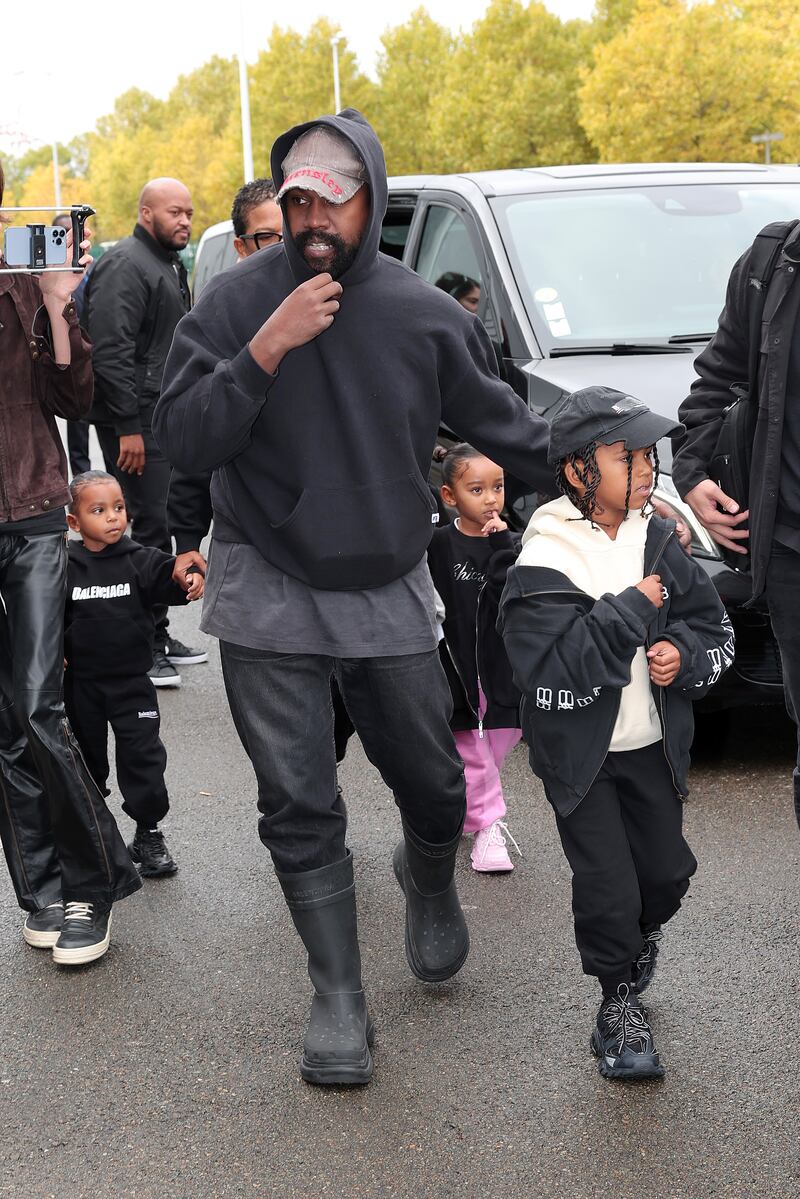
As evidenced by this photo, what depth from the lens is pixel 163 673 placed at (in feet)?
24.2

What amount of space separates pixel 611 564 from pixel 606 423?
0.31 m

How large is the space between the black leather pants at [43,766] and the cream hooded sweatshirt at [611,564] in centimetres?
139

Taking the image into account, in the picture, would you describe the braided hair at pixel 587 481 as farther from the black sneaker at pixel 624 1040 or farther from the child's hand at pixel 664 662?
the black sneaker at pixel 624 1040

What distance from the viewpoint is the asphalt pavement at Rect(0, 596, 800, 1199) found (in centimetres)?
319

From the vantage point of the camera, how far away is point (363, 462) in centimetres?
346

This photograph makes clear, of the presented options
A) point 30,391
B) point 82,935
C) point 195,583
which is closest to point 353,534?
point 195,583

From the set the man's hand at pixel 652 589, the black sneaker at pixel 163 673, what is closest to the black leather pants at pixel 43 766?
the man's hand at pixel 652 589

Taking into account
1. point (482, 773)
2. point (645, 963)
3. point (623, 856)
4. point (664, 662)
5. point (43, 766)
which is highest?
point (664, 662)

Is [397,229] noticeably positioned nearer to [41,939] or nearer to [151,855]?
[151,855]

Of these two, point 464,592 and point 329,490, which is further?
point 464,592

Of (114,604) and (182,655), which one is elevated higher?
(114,604)

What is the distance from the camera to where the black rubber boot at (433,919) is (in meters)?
3.96

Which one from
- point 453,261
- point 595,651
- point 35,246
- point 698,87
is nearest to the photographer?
point 595,651

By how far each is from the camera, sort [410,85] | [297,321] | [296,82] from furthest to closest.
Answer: [296,82]
[410,85]
[297,321]
